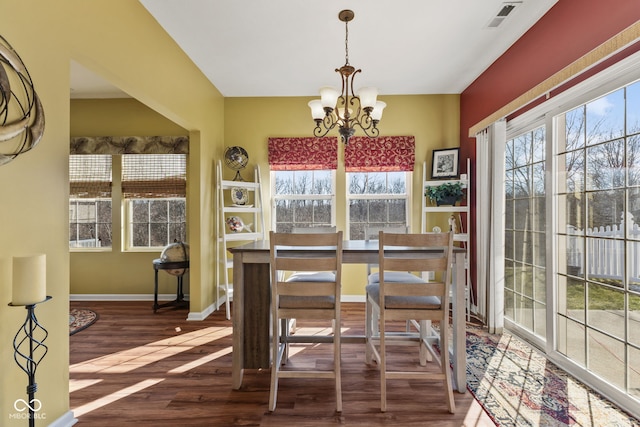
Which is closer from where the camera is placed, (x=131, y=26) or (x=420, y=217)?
(x=131, y=26)


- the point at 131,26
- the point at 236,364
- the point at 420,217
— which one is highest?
the point at 131,26

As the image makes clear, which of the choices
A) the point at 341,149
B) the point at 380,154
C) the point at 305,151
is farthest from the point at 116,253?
the point at 380,154

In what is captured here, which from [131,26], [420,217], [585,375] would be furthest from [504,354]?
[131,26]

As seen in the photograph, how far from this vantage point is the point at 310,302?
2.03m

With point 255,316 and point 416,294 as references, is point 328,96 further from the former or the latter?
point 255,316

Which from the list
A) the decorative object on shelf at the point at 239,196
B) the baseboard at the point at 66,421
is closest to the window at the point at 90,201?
the decorative object on shelf at the point at 239,196

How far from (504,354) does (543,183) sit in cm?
149

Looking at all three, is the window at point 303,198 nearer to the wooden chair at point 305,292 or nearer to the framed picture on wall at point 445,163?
the framed picture on wall at point 445,163

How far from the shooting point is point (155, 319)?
142 inches

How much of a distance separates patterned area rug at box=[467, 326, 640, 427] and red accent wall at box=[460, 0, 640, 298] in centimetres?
138

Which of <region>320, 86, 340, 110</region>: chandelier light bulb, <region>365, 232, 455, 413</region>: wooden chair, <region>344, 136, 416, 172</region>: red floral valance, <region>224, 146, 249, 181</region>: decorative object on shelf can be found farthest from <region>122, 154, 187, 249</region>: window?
<region>365, 232, 455, 413</region>: wooden chair

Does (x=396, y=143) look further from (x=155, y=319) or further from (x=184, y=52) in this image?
(x=155, y=319)

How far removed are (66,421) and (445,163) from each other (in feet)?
14.0

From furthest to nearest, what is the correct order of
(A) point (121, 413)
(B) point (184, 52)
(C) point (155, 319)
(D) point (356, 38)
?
(C) point (155, 319)
(B) point (184, 52)
(D) point (356, 38)
(A) point (121, 413)
